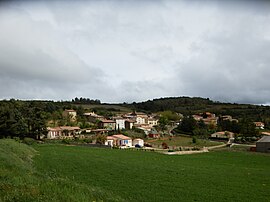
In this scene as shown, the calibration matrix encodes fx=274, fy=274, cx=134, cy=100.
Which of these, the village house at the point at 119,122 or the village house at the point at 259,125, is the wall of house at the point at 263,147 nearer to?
the village house at the point at 259,125

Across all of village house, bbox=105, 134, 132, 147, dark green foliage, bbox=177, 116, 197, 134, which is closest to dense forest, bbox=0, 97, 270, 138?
dark green foliage, bbox=177, 116, 197, 134

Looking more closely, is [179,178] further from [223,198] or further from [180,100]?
[180,100]

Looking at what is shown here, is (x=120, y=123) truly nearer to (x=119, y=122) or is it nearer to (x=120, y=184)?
(x=119, y=122)

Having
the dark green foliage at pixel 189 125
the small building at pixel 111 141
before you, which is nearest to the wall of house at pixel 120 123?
the dark green foliage at pixel 189 125

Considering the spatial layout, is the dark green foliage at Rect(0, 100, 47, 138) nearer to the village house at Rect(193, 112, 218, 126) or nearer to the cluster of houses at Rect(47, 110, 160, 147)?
the cluster of houses at Rect(47, 110, 160, 147)

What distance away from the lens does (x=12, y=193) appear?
20.2 ft

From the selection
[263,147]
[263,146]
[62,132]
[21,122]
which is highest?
[21,122]

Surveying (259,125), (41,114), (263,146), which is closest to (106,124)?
(41,114)

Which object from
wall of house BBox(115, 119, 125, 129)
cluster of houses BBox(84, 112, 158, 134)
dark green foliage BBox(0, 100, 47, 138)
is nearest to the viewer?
dark green foliage BBox(0, 100, 47, 138)

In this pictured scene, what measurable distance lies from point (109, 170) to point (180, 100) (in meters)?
132

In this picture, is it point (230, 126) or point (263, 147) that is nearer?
point (263, 147)

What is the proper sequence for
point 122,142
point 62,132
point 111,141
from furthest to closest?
point 62,132, point 122,142, point 111,141

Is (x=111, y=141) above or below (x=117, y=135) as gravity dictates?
below

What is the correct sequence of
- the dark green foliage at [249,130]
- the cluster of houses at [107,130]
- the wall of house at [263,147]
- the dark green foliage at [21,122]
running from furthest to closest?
the dark green foliage at [249,130] → the cluster of houses at [107,130] → the wall of house at [263,147] → the dark green foliage at [21,122]
